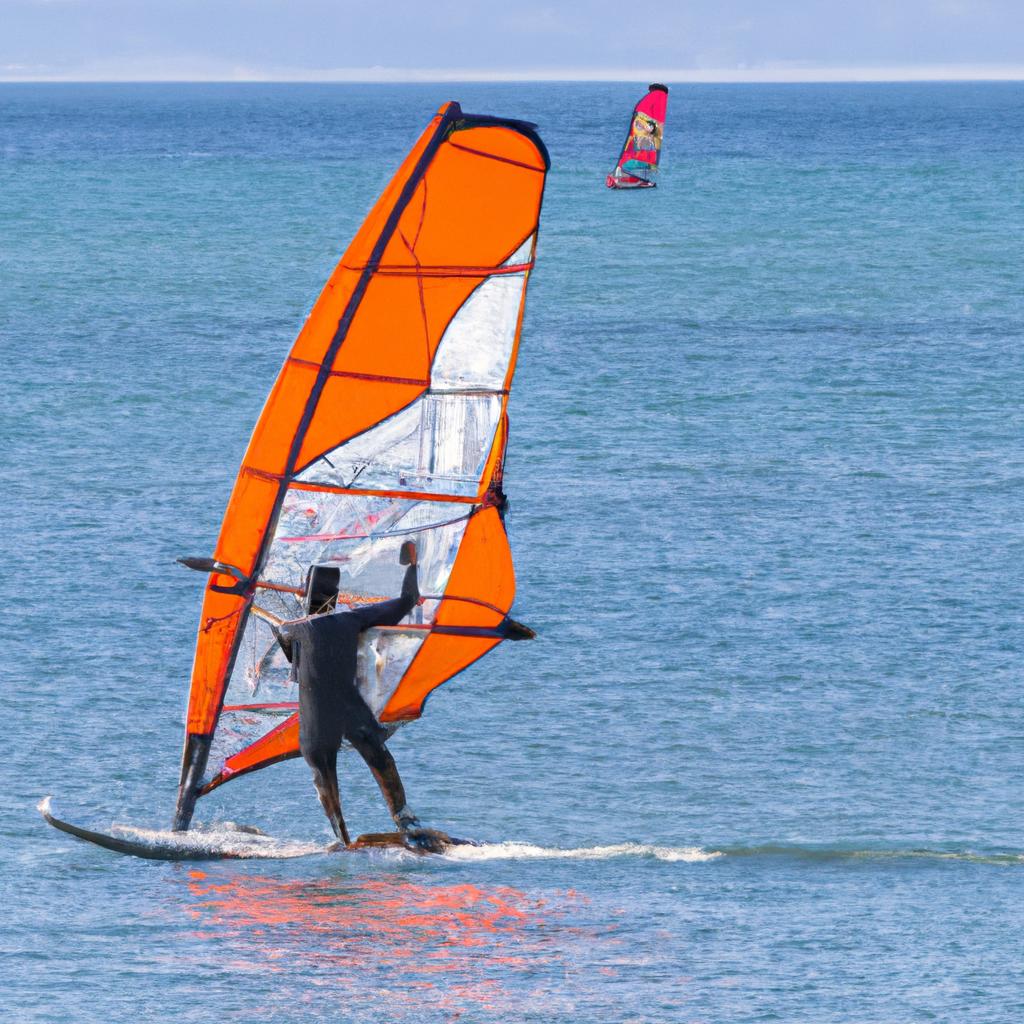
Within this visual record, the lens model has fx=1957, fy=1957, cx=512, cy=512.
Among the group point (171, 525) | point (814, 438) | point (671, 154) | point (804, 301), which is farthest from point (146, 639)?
point (671, 154)

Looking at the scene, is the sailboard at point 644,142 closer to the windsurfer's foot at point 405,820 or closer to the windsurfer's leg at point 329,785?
the windsurfer's foot at point 405,820

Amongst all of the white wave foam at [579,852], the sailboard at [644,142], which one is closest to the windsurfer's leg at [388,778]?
the white wave foam at [579,852]

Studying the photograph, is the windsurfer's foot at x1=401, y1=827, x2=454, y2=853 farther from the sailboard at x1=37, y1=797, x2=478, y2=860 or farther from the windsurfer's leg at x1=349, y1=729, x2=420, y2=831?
the windsurfer's leg at x1=349, y1=729, x2=420, y2=831

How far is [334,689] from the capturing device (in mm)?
13953

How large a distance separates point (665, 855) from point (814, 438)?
22126 millimetres

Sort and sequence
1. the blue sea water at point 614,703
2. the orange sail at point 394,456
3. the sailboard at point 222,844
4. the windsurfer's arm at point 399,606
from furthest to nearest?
the sailboard at point 222,844, the orange sail at point 394,456, the blue sea water at point 614,703, the windsurfer's arm at point 399,606

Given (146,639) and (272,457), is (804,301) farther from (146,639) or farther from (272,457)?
(272,457)

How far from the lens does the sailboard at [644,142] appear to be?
2736 inches

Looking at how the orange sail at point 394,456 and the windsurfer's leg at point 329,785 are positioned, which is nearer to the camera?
the orange sail at point 394,456

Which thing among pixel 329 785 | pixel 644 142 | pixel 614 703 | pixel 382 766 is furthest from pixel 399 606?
pixel 644 142

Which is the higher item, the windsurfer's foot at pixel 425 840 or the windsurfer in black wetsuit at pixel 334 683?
the windsurfer in black wetsuit at pixel 334 683

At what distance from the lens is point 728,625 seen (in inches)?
957

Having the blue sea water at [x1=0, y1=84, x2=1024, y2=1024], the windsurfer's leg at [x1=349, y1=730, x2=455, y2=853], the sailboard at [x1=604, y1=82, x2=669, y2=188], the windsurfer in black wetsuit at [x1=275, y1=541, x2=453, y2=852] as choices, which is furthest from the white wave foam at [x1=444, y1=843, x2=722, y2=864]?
the sailboard at [x1=604, y1=82, x2=669, y2=188]

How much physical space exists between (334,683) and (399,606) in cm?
80
